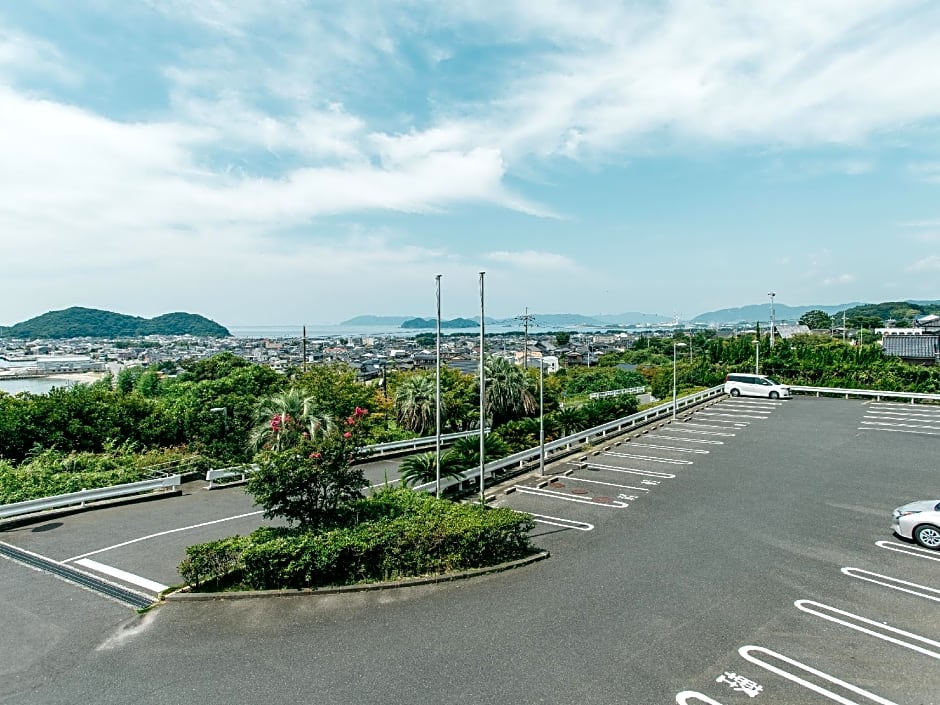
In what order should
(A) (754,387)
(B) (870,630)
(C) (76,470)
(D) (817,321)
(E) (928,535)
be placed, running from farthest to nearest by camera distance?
(D) (817,321) < (A) (754,387) < (C) (76,470) < (E) (928,535) < (B) (870,630)

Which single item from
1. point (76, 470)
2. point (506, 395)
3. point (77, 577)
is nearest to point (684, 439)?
point (506, 395)

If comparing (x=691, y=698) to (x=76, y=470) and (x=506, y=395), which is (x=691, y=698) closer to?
(x=76, y=470)

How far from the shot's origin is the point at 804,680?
22.5ft

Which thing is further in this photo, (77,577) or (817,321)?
(817,321)

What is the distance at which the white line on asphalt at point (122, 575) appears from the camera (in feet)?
32.7

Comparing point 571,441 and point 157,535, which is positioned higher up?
point 571,441

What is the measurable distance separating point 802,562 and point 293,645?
9011mm

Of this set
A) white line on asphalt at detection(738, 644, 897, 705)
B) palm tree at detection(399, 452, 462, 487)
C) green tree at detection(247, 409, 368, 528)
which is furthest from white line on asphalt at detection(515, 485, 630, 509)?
white line on asphalt at detection(738, 644, 897, 705)

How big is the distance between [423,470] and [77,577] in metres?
7.99

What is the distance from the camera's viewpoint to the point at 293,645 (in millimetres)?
7805

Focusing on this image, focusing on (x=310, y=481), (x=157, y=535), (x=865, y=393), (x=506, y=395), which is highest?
(x=310, y=481)

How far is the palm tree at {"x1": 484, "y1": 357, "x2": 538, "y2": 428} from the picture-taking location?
2764 centimetres

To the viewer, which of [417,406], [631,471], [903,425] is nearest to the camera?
[631,471]

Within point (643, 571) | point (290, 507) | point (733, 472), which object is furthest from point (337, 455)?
point (733, 472)
